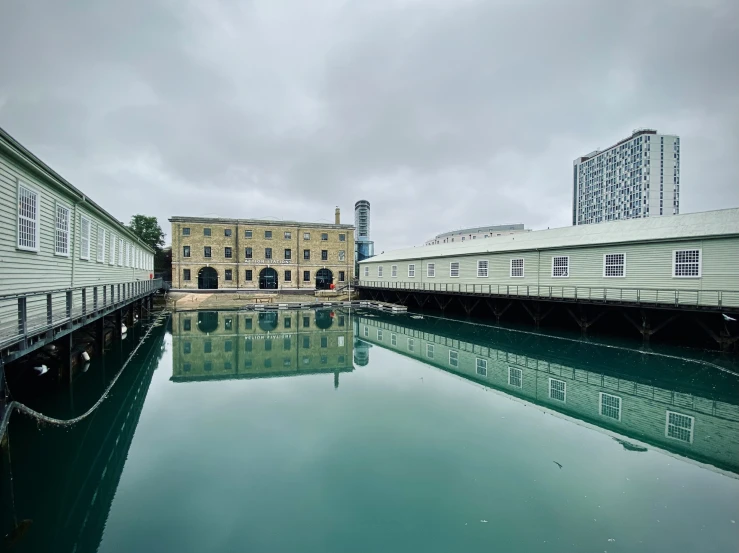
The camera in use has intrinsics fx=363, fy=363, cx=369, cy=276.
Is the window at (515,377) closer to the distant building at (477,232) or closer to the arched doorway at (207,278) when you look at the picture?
the arched doorway at (207,278)

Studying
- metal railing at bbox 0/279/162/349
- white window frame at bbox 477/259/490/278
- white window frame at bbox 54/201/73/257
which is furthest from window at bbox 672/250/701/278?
white window frame at bbox 54/201/73/257

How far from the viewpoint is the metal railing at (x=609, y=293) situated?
49.5ft

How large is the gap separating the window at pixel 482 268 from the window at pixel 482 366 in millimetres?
12073

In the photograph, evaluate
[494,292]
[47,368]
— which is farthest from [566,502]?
[494,292]

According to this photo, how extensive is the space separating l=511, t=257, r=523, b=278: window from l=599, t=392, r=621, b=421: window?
13.5 m

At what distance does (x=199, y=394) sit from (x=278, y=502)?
6.45 m

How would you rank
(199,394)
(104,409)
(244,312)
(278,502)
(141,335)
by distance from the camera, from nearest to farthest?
(278,502) < (104,409) < (199,394) < (141,335) < (244,312)

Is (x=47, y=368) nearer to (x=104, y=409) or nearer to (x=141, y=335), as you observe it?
(x=104, y=409)

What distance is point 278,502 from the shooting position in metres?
5.46

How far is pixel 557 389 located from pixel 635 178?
321ft

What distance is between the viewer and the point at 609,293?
18781 mm

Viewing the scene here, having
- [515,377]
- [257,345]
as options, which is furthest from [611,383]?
[257,345]

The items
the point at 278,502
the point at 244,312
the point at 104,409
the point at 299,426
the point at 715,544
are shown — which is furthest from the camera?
the point at 244,312

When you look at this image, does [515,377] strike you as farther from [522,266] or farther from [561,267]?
[522,266]
